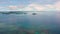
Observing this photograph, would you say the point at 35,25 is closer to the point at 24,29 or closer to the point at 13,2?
the point at 24,29

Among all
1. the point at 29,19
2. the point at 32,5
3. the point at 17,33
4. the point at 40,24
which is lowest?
the point at 17,33

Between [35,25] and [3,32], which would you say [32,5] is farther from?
[3,32]

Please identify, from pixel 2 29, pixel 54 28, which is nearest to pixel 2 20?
pixel 2 29

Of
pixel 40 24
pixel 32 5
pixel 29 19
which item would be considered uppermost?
pixel 32 5

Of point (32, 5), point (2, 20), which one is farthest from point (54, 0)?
point (2, 20)

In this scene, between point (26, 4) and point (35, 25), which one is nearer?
point (26, 4)

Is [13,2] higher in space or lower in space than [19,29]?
higher
